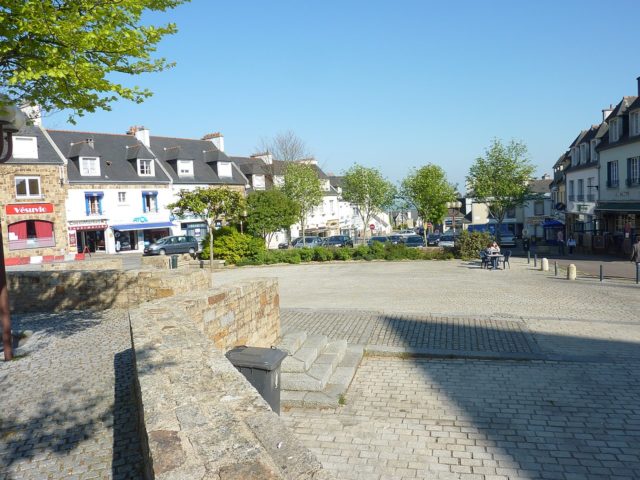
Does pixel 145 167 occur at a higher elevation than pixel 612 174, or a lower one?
higher

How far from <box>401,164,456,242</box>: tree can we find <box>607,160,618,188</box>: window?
40.1ft

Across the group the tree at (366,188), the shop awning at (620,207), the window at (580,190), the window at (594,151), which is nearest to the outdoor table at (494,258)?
the shop awning at (620,207)

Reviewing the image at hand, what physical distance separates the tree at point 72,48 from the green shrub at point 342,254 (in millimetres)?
22853

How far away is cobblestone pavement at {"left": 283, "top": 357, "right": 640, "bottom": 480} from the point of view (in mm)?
5348

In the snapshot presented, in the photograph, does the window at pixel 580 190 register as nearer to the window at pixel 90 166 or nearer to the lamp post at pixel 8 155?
the window at pixel 90 166

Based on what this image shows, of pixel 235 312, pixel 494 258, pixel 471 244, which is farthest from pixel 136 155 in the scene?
pixel 235 312

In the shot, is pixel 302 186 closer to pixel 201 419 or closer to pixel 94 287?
pixel 94 287

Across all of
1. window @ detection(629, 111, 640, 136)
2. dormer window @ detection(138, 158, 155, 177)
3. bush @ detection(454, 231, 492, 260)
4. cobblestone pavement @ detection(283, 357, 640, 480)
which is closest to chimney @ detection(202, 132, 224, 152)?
dormer window @ detection(138, 158, 155, 177)

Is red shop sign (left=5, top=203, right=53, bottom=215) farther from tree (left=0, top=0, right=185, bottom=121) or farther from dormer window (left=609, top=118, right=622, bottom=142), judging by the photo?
dormer window (left=609, top=118, right=622, bottom=142)

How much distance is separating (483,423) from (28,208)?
1376 inches

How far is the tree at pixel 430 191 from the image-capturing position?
137 ft

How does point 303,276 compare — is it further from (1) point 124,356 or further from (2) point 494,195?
(2) point 494,195

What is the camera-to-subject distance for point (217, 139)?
159 feet

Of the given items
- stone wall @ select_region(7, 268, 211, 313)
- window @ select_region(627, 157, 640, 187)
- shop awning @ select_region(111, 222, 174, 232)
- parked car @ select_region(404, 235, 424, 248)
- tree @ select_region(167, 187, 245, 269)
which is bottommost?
parked car @ select_region(404, 235, 424, 248)
